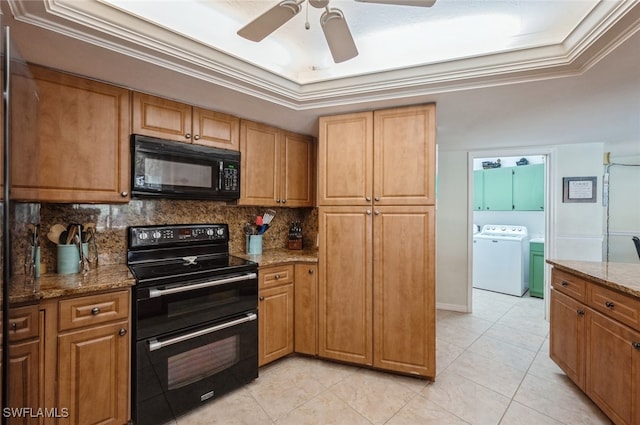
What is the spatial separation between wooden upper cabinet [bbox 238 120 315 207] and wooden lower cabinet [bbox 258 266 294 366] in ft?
2.15

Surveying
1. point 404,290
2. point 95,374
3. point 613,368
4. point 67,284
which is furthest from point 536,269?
point 67,284

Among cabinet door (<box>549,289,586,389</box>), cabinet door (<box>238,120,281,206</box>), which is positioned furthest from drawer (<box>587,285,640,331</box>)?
cabinet door (<box>238,120,281,206</box>)

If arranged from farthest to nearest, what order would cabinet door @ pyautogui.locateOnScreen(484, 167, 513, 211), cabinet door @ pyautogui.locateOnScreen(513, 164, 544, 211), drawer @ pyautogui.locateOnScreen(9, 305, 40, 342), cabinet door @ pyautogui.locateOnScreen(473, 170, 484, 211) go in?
cabinet door @ pyautogui.locateOnScreen(473, 170, 484, 211), cabinet door @ pyautogui.locateOnScreen(484, 167, 513, 211), cabinet door @ pyautogui.locateOnScreen(513, 164, 544, 211), drawer @ pyautogui.locateOnScreen(9, 305, 40, 342)

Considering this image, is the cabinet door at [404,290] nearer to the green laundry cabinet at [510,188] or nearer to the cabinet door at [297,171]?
the cabinet door at [297,171]

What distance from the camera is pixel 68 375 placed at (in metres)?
1.49

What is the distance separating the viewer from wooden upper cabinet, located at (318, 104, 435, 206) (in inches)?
84.8

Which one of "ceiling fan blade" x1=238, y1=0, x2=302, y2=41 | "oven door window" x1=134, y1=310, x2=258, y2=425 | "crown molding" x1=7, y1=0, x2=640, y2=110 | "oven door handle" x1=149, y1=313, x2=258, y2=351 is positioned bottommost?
"oven door window" x1=134, y1=310, x2=258, y2=425

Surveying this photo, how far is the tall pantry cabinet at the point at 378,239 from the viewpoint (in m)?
2.17

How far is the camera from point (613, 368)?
1.69 meters

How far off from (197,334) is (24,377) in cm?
78

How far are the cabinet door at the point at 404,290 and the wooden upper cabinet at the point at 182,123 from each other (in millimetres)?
1348

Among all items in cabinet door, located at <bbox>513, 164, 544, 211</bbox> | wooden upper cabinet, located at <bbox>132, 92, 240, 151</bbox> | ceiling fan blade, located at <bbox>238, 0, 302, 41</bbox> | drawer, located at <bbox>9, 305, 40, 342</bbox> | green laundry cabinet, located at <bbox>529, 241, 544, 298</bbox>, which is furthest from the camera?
cabinet door, located at <bbox>513, 164, 544, 211</bbox>

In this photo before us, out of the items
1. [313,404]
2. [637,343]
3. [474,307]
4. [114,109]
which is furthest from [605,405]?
[114,109]

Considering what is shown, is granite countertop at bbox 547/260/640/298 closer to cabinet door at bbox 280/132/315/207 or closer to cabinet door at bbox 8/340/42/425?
cabinet door at bbox 280/132/315/207
